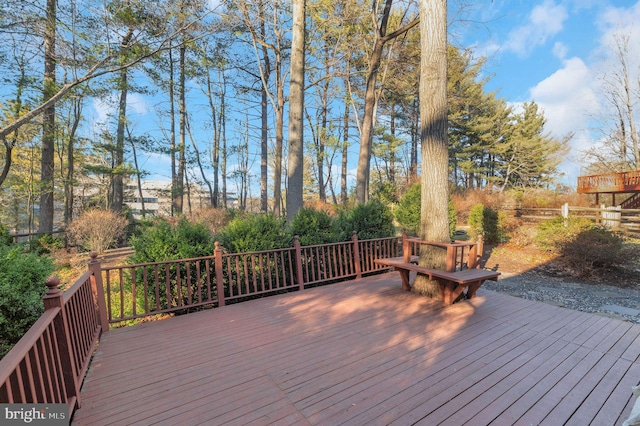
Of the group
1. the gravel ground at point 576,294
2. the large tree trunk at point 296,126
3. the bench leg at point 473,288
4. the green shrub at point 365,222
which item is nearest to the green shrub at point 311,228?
the green shrub at point 365,222

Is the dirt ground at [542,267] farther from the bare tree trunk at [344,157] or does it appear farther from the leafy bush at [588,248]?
the bare tree trunk at [344,157]

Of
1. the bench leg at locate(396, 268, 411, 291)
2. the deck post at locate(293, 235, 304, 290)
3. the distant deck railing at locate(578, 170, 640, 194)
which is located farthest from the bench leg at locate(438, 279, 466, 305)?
the distant deck railing at locate(578, 170, 640, 194)

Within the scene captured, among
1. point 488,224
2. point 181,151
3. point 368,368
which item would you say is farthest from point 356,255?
point 181,151

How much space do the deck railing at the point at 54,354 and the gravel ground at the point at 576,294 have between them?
Result: 5.61 metres

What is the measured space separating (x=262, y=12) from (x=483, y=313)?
988cm

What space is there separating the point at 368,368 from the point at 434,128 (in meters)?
3.31

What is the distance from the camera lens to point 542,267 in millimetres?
6488

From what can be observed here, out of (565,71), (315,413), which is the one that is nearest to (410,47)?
(565,71)

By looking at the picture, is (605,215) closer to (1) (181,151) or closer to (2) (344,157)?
(2) (344,157)

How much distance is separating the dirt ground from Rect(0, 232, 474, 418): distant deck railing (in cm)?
319

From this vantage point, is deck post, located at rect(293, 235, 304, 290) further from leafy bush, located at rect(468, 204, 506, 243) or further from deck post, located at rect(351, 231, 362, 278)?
leafy bush, located at rect(468, 204, 506, 243)

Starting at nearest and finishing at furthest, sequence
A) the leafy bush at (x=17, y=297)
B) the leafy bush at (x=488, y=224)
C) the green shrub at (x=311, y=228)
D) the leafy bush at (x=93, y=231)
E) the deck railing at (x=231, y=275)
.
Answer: the leafy bush at (x=17, y=297) < the deck railing at (x=231, y=275) < the green shrub at (x=311, y=228) < the leafy bush at (x=93, y=231) < the leafy bush at (x=488, y=224)

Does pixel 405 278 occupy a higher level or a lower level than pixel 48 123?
lower

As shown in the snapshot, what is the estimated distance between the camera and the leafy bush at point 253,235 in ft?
14.0
